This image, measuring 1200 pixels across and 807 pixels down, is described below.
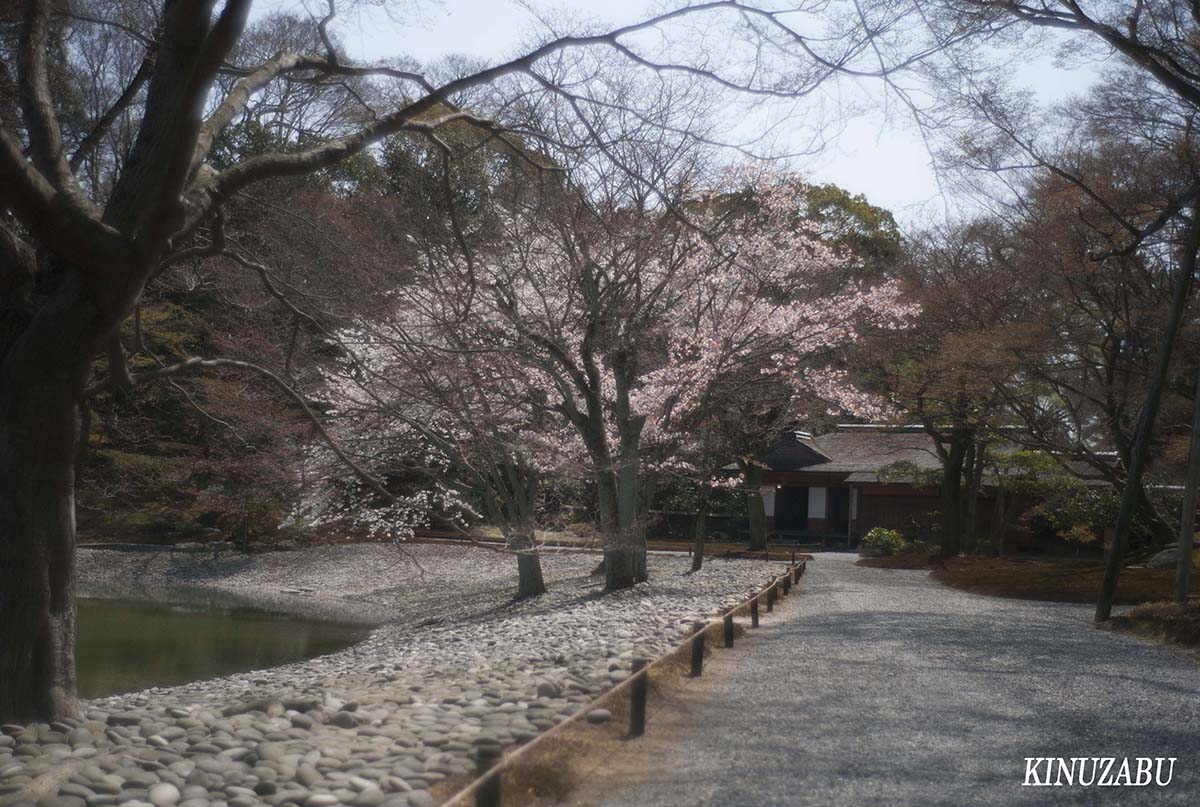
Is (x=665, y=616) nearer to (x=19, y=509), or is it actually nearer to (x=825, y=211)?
(x=19, y=509)

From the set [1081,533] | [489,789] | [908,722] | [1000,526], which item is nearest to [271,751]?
[489,789]

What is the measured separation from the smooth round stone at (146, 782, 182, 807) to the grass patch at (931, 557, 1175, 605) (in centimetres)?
1798

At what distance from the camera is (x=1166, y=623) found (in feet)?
45.8

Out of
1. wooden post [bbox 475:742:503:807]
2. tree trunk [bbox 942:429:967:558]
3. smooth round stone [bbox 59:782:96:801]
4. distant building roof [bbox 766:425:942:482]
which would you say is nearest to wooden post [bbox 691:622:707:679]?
wooden post [bbox 475:742:503:807]

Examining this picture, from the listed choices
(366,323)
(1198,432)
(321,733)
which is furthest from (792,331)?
(321,733)

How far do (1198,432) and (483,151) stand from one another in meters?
11.5

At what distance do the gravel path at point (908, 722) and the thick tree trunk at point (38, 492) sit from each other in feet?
12.1

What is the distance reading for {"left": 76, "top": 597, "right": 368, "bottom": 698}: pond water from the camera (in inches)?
635

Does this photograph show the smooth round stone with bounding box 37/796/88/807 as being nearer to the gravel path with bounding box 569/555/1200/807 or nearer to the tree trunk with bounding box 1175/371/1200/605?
the gravel path with bounding box 569/555/1200/807

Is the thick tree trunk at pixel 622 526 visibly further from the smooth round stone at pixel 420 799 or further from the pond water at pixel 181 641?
the smooth round stone at pixel 420 799

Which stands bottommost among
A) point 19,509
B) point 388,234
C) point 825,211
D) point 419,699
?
point 419,699

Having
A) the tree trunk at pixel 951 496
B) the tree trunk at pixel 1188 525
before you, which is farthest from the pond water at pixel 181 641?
the tree trunk at pixel 951 496

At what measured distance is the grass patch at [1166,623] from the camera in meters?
13.0

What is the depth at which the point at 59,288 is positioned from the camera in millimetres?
6691
